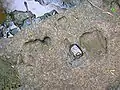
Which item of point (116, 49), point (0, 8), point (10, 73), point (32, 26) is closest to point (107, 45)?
point (116, 49)

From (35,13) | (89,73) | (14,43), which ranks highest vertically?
(35,13)

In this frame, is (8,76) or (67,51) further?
(67,51)

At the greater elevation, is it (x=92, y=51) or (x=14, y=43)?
(x=14, y=43)

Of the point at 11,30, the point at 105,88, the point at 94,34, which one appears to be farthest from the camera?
the point at 11,30

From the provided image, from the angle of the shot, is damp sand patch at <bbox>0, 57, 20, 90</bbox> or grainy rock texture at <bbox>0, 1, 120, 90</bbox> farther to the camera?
grainy rock texture at <bbox>0, 1, 120, 90</bbox>

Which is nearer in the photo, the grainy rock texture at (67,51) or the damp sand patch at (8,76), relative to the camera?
the damp sand patch at (8,76)

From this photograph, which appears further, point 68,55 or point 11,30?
point 11,30

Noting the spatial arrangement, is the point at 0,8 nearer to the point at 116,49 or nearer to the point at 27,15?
the point at 27,15

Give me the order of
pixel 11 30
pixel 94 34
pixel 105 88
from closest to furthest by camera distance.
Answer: pixel 105 88, pixel 94 34, pixel 11 30
